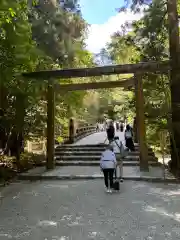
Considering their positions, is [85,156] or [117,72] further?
[85,156]

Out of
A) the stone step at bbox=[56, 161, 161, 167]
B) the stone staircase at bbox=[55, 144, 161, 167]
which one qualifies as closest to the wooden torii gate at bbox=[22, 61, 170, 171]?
the stone step at bbox=[56, 161, 161, 167]

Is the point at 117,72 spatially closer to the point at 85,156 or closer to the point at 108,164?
the point at 108,164

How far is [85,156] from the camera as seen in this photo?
1337 cm

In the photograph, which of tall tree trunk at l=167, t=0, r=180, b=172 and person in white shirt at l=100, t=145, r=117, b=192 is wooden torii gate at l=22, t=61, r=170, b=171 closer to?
tall tree trunk at l=167, t=0, r=180, b=172

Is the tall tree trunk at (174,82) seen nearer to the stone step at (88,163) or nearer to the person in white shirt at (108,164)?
the stone step at (88,163)

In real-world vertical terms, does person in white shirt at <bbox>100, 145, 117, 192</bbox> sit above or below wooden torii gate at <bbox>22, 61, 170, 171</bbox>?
below

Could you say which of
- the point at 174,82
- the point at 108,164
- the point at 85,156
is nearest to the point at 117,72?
the point at 174,82

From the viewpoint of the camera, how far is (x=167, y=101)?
1195 cm

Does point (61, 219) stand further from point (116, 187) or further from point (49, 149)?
point (49, 149)

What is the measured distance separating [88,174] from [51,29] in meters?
8.55

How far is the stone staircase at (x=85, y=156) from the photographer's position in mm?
12359

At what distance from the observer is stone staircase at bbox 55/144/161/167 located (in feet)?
40.5

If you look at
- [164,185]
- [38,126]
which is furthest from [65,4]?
[164,185]

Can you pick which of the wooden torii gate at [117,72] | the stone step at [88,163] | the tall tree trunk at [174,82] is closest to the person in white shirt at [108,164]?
the wooden torii gate at [117,72]
